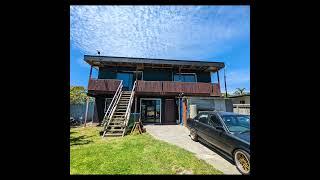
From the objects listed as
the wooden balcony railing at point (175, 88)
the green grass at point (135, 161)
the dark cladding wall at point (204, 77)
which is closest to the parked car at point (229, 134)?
the green grass at point (135, 161)

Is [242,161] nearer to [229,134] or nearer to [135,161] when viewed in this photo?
[229,134]

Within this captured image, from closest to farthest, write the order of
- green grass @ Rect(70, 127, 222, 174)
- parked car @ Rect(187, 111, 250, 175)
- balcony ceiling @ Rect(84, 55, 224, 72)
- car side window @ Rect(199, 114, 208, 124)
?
parked car @ Rect(187, 111, 250, 175)
green grass @ Rect(70, 127, 222, 174)
car side window @ Rect(199, 114, 208, 124)
balcony ceiling @ Rect(84, 55, 224, 72)

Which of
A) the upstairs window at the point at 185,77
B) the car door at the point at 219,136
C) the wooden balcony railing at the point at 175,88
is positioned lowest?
the car door at the point at 219,136

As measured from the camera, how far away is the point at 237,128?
18.1 ft

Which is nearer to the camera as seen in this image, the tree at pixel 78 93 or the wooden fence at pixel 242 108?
the wooden fence at pixel 242 108

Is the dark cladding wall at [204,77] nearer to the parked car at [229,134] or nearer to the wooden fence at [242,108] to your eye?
the wooden fence at [242,108]

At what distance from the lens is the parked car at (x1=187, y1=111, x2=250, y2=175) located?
4508 millimetres

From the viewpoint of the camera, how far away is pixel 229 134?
5.16 meters

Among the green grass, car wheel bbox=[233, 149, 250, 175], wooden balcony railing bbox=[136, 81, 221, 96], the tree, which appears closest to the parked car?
car wheel bbox=[233, 149, 250, 175]

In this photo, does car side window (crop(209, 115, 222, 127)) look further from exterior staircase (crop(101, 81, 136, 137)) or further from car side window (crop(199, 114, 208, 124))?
exterior staircase (crop(101, 81, 136, 137))

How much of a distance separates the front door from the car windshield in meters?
10.3

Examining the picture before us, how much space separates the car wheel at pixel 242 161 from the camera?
4.35 metres
